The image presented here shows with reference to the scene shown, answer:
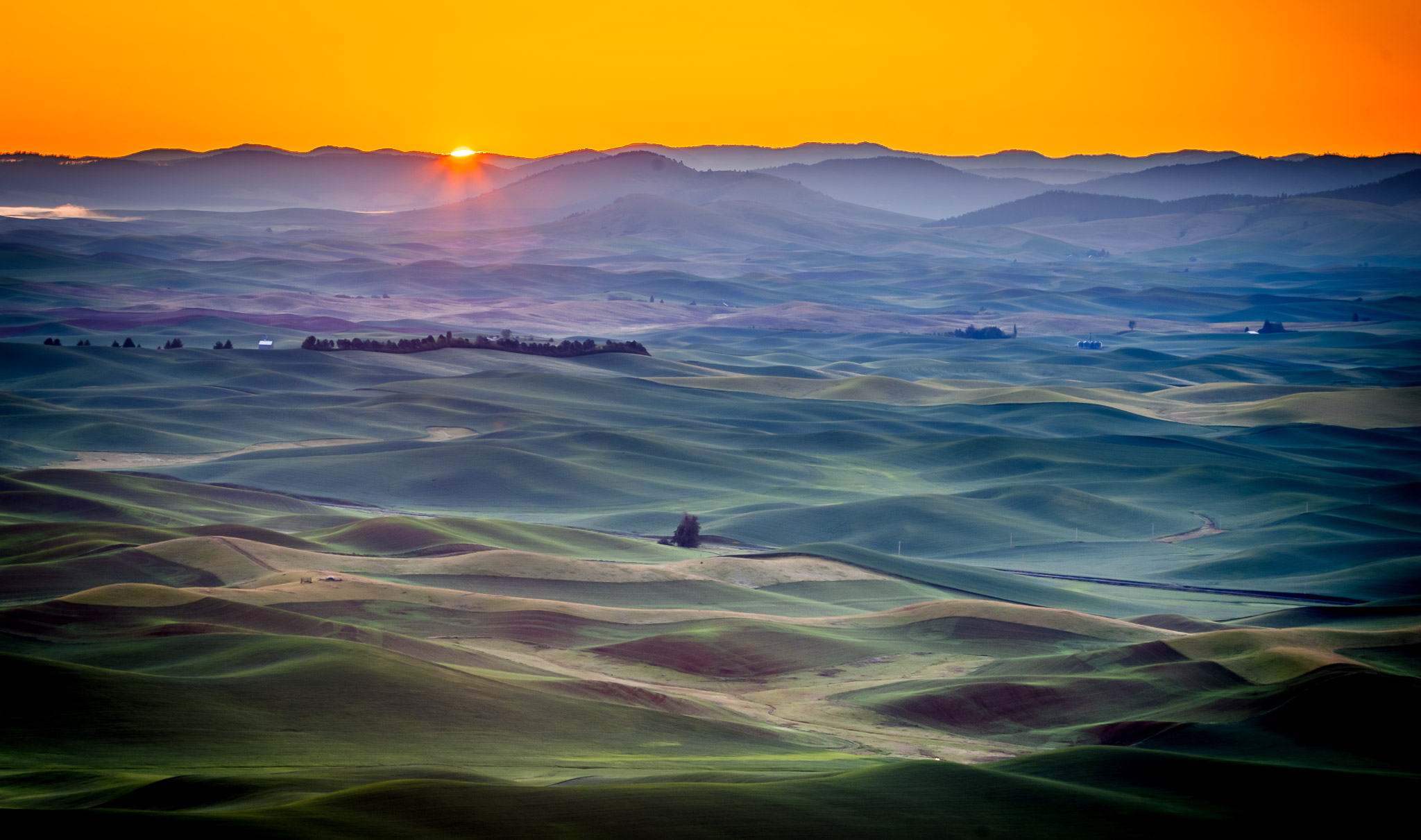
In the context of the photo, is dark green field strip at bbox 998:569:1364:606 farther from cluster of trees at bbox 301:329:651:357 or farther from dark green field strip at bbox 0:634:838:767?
cluster of trees at bbox 301:329:651:357

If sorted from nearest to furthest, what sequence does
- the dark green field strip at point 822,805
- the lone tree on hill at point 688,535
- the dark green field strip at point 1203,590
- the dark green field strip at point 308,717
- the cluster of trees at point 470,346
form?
the dark green field strip at point 822,805, the dark green field strip at point 308,717, the dark green field strip at point 1203,590, the lone tree on hill at point 688,535, the cluster of trees at point 470,346

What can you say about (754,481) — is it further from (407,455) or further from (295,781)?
(295,781)

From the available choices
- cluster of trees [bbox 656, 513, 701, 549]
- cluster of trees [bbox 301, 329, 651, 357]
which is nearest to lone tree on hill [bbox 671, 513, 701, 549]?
cluster of trees [bbox 656, 513, 701, 549]

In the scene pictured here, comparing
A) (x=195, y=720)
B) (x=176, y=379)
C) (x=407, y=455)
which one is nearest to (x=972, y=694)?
(x=195, y=720)

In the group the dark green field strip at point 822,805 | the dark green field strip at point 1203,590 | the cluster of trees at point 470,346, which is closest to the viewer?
the dark green field strip at point 822,805

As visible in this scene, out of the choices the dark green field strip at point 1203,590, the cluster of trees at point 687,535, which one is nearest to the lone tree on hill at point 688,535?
the cluster of trees at point 687,535

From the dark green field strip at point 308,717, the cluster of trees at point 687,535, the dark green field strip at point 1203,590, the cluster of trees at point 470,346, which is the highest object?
the cluster of trees at point 470,346

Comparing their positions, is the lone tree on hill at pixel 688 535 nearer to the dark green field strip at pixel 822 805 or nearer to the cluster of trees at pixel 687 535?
the cluster of trees at pixel 687 535
